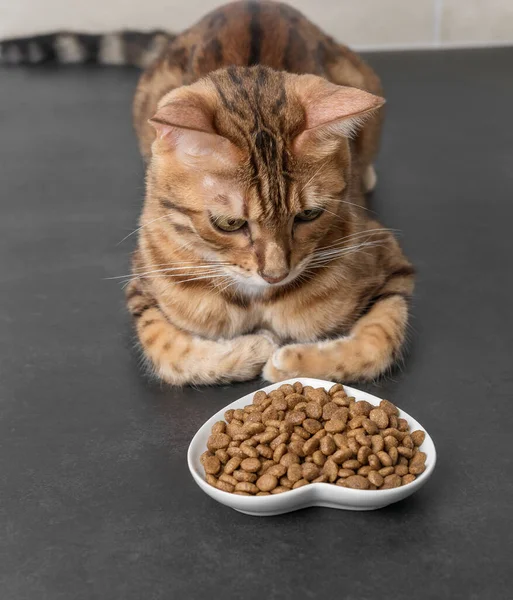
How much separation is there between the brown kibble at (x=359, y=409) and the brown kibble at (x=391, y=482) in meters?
0.20

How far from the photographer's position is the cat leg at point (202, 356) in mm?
2230

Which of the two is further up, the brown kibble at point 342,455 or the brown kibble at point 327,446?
the brown kibble at point 342,455

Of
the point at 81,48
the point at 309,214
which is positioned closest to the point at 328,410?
the point at 309,214

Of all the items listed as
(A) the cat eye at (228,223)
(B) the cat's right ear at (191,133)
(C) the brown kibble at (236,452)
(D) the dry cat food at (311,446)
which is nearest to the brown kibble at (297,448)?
(D) the dry cat food at (311,446)

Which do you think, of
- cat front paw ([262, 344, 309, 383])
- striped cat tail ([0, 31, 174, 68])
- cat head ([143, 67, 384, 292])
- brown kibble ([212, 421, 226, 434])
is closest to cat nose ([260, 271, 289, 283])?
cat head ([143, 67, 384, 292])

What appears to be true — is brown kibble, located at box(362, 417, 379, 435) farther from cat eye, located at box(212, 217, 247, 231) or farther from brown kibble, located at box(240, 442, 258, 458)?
cat eye, located at box(212, 217, 247, 231)

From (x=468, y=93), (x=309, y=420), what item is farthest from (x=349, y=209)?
(x=468, y=93)

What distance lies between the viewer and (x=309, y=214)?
2.05 m

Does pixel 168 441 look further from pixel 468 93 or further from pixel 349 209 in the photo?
pixel 468 93

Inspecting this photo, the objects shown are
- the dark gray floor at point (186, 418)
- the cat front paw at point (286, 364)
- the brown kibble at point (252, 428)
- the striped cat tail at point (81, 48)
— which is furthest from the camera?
the striped cat tail at point (81, 48)

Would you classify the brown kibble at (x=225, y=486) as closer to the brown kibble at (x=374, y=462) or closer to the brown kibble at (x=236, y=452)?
the brown kibble at (x=236, y=452)

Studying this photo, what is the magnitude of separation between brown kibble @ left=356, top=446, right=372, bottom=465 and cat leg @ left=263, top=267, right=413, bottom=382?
1.20 ft

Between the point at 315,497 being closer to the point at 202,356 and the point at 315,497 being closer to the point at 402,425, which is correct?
the point at 402,425

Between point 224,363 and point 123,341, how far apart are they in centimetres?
41
